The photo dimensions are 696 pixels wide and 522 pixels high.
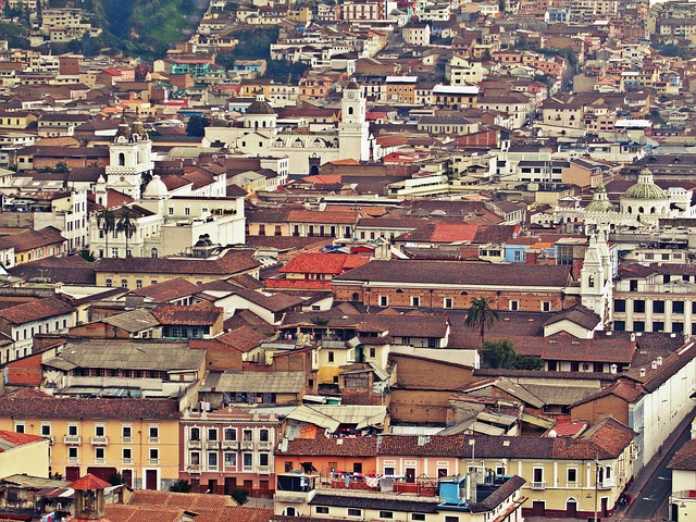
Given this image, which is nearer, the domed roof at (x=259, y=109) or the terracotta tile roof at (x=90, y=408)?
the terracotta tile roof at (x=90, y=408)

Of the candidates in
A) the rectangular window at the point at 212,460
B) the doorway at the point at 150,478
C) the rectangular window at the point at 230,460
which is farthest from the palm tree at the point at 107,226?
the rectangular window at the point at 230,460

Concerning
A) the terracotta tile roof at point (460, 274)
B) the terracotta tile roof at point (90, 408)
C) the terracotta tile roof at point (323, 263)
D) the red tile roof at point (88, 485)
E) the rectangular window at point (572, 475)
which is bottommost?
the terracotta tile roof at point (323, 263)

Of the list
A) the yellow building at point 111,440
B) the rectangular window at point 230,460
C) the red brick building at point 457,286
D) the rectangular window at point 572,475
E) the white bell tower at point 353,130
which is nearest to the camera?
the rectangular window at point 572,475

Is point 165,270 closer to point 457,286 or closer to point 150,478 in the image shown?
point 457,286

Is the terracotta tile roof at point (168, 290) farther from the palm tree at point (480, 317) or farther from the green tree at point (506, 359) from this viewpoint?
the green tree at point (506, 359)

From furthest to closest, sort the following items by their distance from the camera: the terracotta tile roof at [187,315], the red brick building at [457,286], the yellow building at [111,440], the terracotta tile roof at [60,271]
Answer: the terracotta tile roof at [60,271]
the red brick building at [457,286]
the terracotta tile roof at [187,315]
the yellow building at [111,440]

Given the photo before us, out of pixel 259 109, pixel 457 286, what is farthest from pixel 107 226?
pixel 259 109
